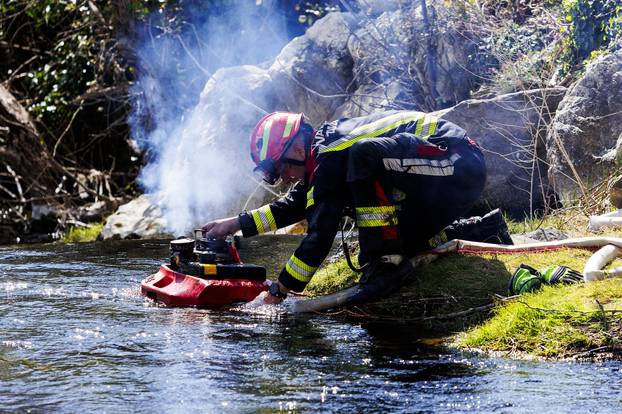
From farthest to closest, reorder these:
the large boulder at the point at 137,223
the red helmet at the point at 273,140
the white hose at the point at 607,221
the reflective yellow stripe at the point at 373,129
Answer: the large boulder at the point at 137,223
the white hose at the point at 607,221
the red helmet at the point at 273,140
the reflective yellow stripe at the point at 373,129

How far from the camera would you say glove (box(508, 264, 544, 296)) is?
5113mm

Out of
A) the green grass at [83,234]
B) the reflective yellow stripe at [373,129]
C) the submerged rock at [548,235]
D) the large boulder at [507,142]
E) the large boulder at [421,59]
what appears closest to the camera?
the reflective yellow stripe at [373,129]

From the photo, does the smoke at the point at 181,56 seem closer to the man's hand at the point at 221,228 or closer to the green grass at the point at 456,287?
the man's hand at the point at 221,228

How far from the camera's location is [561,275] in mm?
5137

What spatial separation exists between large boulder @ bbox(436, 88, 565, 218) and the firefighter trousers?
324cm

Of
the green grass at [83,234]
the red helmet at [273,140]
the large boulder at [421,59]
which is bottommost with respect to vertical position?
the green grass at [83,234]

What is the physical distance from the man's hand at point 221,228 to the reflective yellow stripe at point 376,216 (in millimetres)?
1015

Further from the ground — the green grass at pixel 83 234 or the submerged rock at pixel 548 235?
the submerged rock at pixel 548 235

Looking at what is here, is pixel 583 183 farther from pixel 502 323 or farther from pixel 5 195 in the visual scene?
pixel 5 195

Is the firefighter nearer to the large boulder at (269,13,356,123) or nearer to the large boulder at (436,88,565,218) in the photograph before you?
the large boulder at (436,88,565,218)

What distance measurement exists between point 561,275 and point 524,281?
0.70ft

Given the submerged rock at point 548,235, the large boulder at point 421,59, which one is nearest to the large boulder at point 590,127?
the submerged rock at point 548,235

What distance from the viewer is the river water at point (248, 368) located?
3.64 metres

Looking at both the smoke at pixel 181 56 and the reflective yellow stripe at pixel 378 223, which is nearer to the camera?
the reflective yellow stripe at pixel 378 223
